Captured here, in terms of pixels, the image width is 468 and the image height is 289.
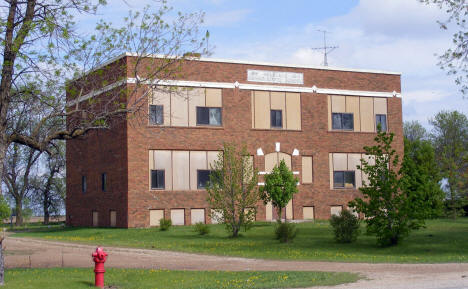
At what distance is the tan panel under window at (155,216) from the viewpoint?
40.6 meters

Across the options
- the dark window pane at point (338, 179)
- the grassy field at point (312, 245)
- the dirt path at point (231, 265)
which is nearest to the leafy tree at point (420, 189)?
the grassy field at point (312, 245)

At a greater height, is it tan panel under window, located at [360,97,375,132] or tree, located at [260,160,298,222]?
tan panel under window, located at [360,97,375,132]

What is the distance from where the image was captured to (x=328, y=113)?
46.2 meters

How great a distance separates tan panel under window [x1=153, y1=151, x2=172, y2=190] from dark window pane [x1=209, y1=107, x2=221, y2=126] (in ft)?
11.8

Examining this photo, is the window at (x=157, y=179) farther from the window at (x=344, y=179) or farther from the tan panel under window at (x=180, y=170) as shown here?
the window at (x=344, y=179)

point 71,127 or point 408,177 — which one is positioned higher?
point 71,127

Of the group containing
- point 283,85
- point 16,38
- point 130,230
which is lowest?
point 130,230

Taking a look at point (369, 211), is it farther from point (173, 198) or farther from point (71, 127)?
point (173, 198)

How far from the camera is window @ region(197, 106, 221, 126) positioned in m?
42.1

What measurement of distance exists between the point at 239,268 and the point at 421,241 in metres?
10.6

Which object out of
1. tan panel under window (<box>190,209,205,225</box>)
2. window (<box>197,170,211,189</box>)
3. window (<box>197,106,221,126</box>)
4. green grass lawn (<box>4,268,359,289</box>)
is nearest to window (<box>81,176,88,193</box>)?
tan panel under window (<box>190,209,205,225</box>)

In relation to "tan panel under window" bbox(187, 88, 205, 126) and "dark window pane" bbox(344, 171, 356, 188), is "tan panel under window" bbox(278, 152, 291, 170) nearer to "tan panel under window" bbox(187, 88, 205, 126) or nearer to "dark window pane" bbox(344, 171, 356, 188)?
"dark window pane" bbox(344, 171, 356, 188)

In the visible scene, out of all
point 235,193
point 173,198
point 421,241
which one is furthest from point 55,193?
point 421,241

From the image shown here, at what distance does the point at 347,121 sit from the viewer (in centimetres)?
4700
